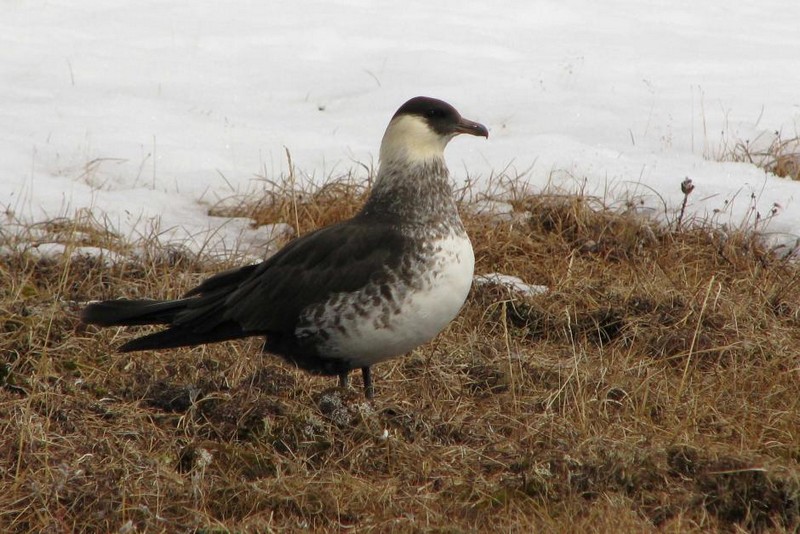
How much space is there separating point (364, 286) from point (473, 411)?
0.65 metres

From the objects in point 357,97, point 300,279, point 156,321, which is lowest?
point 357,97

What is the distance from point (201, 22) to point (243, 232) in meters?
3.41

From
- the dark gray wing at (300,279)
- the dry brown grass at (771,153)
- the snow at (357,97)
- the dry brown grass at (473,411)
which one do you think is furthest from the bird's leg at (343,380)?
the dry brown grass at (771,153)

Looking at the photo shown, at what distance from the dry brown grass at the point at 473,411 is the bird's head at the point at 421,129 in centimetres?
78

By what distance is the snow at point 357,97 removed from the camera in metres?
6.04

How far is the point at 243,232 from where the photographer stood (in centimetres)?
568

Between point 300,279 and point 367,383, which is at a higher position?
point 300,279

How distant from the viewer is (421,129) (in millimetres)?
4172

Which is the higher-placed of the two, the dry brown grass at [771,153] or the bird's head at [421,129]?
the bird's head at [421,129]

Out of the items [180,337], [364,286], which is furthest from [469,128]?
[180,337]

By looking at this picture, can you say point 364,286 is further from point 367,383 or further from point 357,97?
point 357,97

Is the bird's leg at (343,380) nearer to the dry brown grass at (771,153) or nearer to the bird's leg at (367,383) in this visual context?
the bird's leg at (367,383)

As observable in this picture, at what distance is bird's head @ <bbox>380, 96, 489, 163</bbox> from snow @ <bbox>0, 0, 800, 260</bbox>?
139 cm

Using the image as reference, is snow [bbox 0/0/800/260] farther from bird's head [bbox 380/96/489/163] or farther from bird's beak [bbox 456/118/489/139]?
bird's beak [bbox 456/118/489/139]
